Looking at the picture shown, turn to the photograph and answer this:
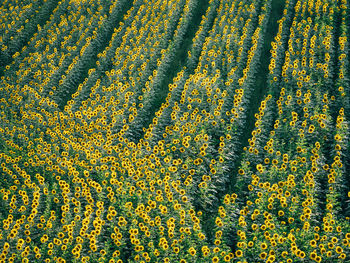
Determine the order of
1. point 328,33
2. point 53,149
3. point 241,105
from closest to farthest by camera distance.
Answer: point 53,149 → point 241,105 → point 328,33

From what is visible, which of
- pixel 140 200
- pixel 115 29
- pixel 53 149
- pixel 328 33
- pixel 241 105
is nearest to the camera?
pixel 140 200

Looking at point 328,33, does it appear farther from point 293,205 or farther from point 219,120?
point 293,205

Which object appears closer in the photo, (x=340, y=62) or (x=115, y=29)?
(x=340, y=62)

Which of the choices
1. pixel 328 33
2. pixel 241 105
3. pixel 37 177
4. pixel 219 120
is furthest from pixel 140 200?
pixel 328 33

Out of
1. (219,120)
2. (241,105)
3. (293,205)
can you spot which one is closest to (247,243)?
(293,205)

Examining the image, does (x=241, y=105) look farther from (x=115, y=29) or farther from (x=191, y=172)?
(x=115, y=29)

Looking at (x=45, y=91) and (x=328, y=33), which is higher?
(x=328, y=33)
